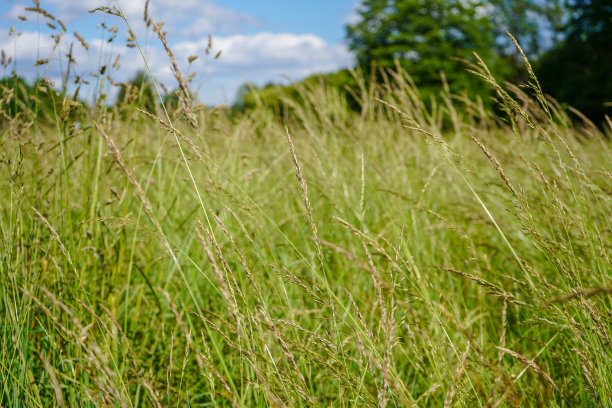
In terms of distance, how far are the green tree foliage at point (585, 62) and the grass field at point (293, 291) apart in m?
21.9

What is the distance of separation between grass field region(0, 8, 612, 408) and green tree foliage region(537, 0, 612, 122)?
71.9 ft

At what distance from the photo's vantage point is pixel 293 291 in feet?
6.13

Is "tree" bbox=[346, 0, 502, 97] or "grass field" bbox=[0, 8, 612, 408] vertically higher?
"tree" bbox=[346, 0, 502, 97]

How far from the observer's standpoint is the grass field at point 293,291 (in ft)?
2.96

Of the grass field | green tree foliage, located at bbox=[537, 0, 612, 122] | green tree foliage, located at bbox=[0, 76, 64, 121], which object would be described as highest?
green tree foliage, located at bbox=[537, 0, 612, 122]

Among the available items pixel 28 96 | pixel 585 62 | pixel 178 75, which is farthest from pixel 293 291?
pixel 585 62

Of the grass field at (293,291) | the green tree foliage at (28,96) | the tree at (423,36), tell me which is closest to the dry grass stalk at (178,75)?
the grass field at (293,291)

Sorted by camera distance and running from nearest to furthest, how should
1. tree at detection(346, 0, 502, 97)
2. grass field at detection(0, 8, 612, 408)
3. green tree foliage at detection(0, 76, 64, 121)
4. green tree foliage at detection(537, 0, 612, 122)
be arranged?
grass field at detection(0, 8, 612, 408) < green tree foliage at detection(0, 76, 64, 121) < green tree foliage at detection(537, 0, 612, 122) < tree at detection(346, 0, 502, 97)

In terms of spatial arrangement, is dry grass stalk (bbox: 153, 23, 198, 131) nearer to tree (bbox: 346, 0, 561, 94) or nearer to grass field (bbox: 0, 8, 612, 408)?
grass field (bbox: 0, 8, 612, 408)

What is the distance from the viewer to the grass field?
2.96 ft

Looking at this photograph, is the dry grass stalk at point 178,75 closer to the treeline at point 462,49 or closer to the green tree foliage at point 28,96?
the green tree foliage at point 28,96

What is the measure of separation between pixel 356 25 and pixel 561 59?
12.9m

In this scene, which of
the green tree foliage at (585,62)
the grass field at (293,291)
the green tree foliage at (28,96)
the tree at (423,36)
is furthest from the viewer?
the tree at (423,36)

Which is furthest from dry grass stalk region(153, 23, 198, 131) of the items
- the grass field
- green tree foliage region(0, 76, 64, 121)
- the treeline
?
the treeline
